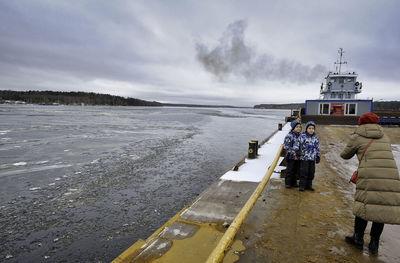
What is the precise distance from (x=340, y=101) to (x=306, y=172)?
23.3 metres

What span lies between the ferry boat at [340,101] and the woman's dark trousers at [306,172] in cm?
2245

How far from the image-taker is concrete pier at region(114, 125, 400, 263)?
9.50 ft

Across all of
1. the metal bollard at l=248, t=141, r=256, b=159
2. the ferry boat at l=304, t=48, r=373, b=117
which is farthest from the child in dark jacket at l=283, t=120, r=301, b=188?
the ferry boat at l=304, t=48, r=373, b=117

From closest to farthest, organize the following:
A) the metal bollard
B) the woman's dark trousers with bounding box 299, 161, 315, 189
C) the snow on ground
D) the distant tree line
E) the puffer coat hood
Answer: the puffer coat hood, the woman's dark trousers with bounding box 299, 161, 315, 189, the snow on ground, the metal bollard, the distant tree line

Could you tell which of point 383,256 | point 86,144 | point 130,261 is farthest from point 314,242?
point 86,144

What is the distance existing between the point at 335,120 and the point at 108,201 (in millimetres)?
24057

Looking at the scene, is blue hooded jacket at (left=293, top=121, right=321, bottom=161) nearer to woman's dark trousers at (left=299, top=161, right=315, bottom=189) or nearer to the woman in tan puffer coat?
woman's dark trousers at (left=299, top=161, right=315, bottom=189)

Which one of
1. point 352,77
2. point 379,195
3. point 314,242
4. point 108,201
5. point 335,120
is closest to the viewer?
Answer: point 379,195

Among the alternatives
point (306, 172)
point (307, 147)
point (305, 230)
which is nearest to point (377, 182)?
point (305, 230)

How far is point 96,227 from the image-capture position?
4754 millimetres

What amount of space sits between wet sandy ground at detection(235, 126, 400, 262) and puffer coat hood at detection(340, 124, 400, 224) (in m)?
0.67

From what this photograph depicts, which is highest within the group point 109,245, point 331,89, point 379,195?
point 331,89

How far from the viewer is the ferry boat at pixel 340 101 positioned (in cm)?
2338

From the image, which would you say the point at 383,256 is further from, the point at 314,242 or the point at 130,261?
the point at 130,261
